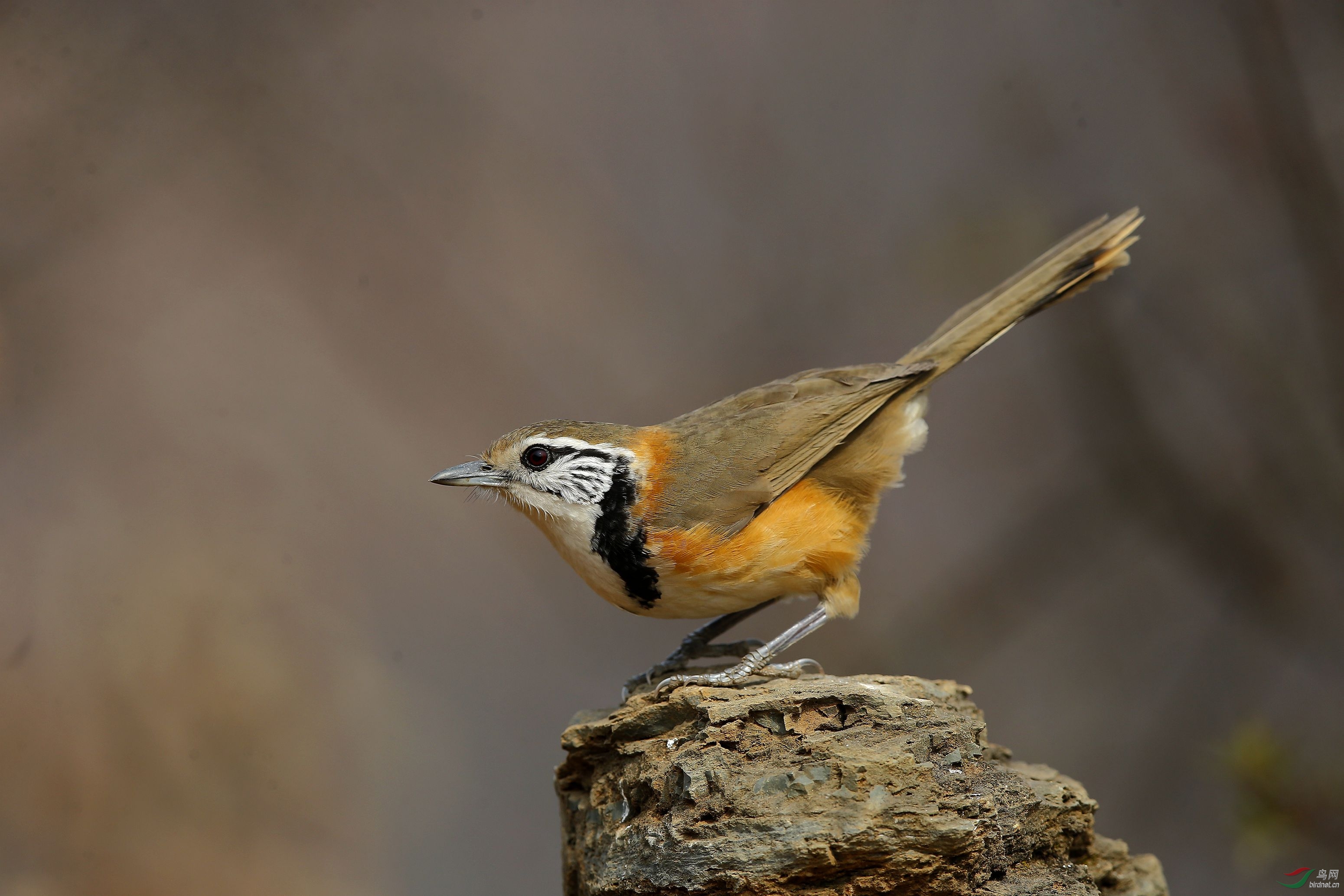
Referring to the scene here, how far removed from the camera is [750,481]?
3.79 m

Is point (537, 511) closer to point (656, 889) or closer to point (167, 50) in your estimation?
point (656, 889)

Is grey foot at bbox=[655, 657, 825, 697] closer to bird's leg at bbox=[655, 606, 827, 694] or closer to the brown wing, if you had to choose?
bird's leg at bbox=[655, 606, 827, 694]

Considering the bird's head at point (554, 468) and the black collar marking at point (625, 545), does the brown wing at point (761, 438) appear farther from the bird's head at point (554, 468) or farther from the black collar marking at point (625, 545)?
the bird's head at point (554, 468)

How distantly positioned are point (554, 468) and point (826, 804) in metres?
1.63

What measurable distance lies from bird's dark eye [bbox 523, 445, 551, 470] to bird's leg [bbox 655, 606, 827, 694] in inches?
36.7

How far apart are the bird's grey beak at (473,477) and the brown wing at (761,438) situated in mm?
652

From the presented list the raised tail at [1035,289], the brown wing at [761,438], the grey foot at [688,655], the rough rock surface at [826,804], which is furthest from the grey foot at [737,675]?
the raised tail at [1035,289]

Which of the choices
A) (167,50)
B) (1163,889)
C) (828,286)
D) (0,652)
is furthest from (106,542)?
(1163,889)

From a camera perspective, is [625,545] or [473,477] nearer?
[625,545]

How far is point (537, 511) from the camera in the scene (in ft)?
12.7

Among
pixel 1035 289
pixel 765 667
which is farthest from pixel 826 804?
pixel 1035 289

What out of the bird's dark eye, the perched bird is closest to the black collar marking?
the perched bird

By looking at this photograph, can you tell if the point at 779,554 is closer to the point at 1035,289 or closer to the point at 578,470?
the point at 578,470

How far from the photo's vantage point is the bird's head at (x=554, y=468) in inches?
149
